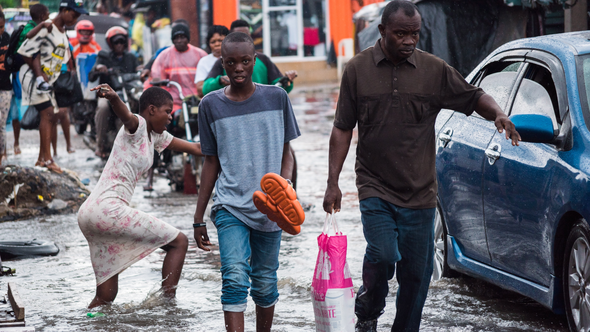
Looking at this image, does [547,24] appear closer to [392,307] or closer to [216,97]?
[392,307]

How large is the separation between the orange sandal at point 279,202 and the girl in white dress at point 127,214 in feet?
4.65

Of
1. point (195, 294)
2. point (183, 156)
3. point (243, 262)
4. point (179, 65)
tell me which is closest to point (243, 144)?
point (243, 262)

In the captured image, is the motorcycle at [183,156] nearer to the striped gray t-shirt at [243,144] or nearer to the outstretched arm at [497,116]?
the striped gray t-shirt at [243,144]

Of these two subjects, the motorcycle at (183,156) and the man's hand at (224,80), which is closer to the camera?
the man's hand at (224,80)

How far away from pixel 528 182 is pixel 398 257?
962 millimetres

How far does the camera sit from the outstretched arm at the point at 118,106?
191 inches

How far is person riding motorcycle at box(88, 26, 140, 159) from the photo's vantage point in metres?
12.3

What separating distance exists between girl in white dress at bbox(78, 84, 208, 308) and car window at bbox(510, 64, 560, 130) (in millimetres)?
2030

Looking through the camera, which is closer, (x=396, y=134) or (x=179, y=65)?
(x=396, y=134)

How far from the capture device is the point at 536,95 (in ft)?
16.3

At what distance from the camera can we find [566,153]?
14.3ft

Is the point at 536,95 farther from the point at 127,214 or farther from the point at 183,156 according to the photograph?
the point at 183,156

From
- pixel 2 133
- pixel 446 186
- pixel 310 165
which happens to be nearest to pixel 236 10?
pixel 310 165

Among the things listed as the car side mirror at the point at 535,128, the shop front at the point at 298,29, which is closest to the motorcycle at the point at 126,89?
the car side mirror at the point at 535,128
